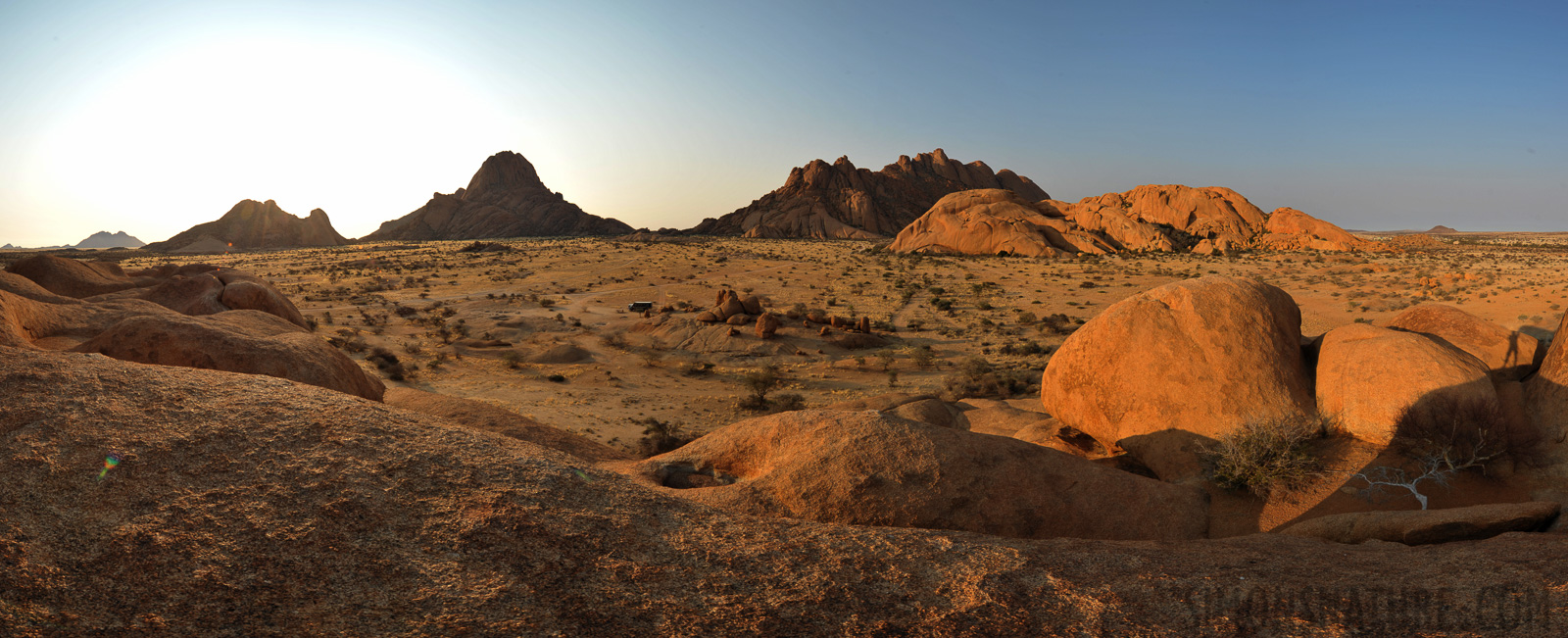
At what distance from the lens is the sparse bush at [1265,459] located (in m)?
7.09

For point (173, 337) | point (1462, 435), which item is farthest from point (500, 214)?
point (1462, 435)

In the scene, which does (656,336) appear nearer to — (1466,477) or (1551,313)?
(1466,477)

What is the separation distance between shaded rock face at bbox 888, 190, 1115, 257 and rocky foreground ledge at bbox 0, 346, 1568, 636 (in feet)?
182

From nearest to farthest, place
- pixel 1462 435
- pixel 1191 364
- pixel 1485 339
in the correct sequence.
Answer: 1. pixel 1462 435
2. pixel 1485 339
3. pixel 1191 364

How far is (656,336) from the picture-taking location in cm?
2319

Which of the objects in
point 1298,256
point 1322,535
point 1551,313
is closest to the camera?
point 1322,535

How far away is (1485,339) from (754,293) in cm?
3002

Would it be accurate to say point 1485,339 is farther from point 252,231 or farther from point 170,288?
point 252,231

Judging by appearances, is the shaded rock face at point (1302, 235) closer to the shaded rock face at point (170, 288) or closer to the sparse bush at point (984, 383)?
the sparse bush at point (984, 383)

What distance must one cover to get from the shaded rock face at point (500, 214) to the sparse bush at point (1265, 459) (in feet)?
424

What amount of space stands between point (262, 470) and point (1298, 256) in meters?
62.4

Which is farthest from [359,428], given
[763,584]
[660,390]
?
[660,390]

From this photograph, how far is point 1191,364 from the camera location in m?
8.83

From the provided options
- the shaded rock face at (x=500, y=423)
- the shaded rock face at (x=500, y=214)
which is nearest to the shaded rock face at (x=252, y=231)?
the shaded rock face at (x=500, y=214)
